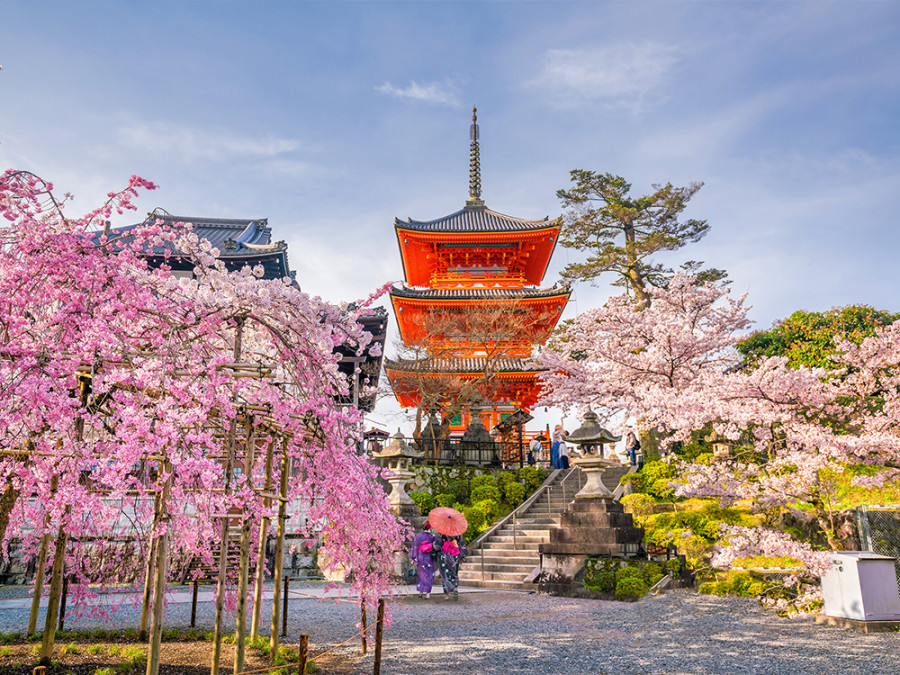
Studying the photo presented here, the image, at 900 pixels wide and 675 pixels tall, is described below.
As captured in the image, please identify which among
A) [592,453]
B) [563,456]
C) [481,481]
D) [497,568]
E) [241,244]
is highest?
[241,244]

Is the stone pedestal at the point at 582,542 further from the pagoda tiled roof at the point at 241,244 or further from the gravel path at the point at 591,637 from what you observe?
the pagoda tiled roof at the point at 241,244

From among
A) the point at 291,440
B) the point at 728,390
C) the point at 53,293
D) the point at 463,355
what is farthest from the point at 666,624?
the point at 463,355

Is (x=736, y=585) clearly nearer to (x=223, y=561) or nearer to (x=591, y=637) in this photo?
(x=591, y=637)

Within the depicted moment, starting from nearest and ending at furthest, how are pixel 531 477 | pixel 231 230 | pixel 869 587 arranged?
pixel 869 587 → pixel 531 477 → pixel 231 230

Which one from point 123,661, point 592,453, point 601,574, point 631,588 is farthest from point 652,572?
point 123,661

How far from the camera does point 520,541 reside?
50.0ft

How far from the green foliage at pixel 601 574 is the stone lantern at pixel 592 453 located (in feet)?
4.52

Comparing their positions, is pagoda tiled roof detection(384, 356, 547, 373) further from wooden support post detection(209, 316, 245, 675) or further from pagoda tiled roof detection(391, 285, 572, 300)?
wooden support post detection(209, 316, 245, 675)

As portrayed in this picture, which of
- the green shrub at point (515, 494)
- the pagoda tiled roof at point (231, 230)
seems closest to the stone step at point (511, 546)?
the green shrub at point (515, 494)

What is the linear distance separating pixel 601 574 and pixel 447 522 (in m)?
3.58

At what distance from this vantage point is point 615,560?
39.1ft

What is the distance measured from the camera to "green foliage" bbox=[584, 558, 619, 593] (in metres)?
11.6

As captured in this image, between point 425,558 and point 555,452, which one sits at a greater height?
point 555,452

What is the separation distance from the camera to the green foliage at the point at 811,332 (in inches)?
931
